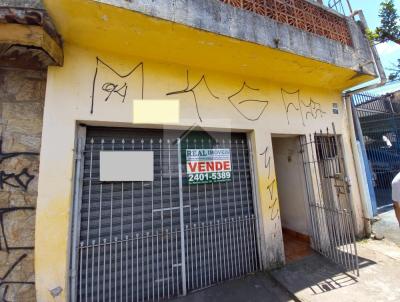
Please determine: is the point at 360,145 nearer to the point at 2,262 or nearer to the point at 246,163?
the point at 246,163

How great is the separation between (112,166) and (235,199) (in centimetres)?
207

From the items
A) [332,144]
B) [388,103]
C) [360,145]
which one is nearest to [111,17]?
[332,144]

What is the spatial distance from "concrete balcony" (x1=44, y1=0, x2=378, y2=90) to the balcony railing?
2cm

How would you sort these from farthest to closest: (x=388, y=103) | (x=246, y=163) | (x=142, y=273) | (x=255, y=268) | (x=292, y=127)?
(x=388, y=103) < (x=292, y=127) < (x=246, y=163) < (x=255, y=268) < (x=142, y=273)

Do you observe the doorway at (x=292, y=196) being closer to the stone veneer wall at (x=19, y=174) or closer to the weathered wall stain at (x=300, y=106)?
the weathered wall stain at (x=300, y=106)

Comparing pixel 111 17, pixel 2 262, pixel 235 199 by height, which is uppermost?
pixel 111 17

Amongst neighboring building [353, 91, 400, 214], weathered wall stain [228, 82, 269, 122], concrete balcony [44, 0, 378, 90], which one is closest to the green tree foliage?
neighboring building [353, 91, 400, 214]

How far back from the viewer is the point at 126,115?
296 centimetres

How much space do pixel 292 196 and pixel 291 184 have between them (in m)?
0.28

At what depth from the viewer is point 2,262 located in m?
2.33

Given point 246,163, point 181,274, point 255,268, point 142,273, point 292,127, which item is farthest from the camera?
point 292,127

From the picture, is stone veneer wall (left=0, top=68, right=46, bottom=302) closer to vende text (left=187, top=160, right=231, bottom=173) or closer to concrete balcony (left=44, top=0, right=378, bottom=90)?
concrete balcony (left=44, top=0, right=378, bottom=90)

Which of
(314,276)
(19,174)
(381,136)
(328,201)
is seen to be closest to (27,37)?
(19,174)

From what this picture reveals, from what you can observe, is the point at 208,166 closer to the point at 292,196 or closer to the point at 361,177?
the point at 292,196
